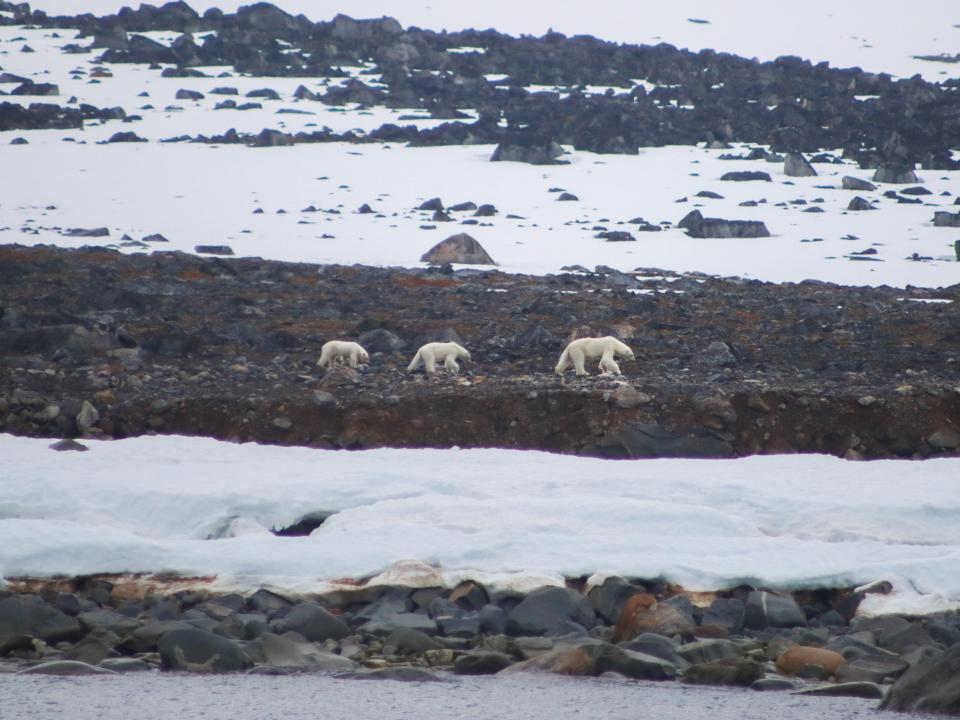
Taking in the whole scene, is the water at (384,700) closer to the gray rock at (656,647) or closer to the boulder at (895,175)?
the gray rock at (656,647)

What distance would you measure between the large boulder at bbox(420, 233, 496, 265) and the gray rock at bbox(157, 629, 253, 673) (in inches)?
807

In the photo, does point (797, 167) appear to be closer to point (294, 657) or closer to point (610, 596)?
point (610, 596)

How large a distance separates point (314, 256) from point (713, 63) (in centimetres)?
4336

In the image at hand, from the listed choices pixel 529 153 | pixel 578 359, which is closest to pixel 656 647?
pixel 578 359

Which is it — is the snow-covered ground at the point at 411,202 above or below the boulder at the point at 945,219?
below

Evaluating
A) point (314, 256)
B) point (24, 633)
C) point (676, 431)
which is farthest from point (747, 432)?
point (314, 256)

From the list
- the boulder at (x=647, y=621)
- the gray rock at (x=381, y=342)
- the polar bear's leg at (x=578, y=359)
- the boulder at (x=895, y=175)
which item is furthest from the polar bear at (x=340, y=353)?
the boulder at (x=895, y=175)

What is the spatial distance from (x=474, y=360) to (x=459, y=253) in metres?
11.9

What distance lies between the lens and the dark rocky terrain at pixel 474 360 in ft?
46.2

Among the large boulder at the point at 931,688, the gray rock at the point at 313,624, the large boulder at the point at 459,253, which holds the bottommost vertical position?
the large boulder at the point at 459,253

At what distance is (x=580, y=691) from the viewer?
301 inches

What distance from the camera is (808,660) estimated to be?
820 cm

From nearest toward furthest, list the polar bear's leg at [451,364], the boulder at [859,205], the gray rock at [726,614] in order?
the gray rock at [726,614], the polar bear's leg at [451,364], the boulder at [859,205]

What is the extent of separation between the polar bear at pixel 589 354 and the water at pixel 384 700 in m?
7.80
